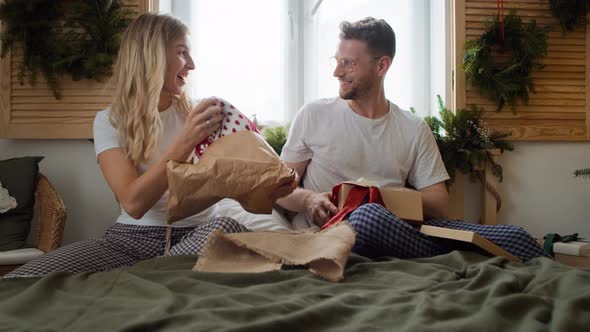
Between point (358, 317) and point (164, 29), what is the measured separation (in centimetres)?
141

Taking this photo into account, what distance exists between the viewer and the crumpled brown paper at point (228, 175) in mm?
1562

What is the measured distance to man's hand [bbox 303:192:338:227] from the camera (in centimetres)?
198

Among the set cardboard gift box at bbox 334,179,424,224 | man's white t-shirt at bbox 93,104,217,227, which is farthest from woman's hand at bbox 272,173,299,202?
man's white t-shirt at bbox 93,104,217,227

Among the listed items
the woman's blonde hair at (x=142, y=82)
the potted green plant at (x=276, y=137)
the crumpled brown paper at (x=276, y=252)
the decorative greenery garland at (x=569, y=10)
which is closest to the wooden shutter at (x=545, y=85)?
the decorative greenery garland at (x=569, y=10)

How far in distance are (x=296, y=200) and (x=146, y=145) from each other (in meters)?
0.60

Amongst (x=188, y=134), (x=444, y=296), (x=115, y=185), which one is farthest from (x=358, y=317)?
(x=115, y=185)

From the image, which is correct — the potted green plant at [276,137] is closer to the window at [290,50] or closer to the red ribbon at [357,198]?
the window at [290,50]

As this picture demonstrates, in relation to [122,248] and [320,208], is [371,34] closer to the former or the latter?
[320,208]

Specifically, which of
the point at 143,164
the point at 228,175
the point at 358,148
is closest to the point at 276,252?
the point at 228,175

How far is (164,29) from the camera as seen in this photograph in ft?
6.64

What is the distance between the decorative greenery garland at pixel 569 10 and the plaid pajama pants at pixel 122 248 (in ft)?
6.82

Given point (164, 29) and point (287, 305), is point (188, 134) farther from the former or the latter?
point (287, 305)

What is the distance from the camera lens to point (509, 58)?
9.35ft

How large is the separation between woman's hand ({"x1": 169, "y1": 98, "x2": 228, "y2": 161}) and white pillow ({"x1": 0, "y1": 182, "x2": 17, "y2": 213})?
1.01 metres
